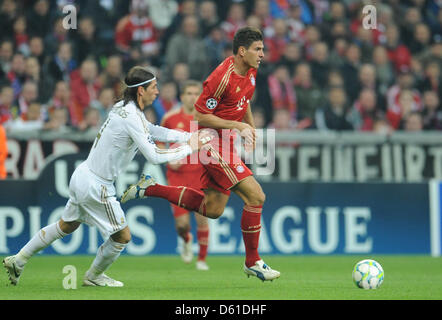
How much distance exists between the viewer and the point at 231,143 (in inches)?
364

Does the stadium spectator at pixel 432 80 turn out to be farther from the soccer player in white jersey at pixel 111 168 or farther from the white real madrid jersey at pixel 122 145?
the white real madrid jersey at pixel 122 145

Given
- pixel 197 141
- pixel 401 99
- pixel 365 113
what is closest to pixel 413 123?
pixel 365 113

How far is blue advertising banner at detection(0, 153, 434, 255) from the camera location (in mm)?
13234

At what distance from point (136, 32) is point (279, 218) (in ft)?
15.8

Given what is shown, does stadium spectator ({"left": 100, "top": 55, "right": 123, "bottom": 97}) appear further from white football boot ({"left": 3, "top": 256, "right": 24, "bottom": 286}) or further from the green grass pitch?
white football boot ({"left": 3, "top": 256, "right": 24, "bottom": 286})

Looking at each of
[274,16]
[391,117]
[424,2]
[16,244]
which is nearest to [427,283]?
[16,244]

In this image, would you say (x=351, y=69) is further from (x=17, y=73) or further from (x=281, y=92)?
(x=17, y=73)

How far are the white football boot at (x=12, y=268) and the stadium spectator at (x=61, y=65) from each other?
7175 millimetres

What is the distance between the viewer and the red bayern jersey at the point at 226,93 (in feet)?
29.2

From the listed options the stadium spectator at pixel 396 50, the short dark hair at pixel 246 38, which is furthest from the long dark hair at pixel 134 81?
the stadium spectator at pixel 396 50

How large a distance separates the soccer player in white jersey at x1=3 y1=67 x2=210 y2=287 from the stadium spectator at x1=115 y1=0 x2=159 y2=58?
7880 millimetres

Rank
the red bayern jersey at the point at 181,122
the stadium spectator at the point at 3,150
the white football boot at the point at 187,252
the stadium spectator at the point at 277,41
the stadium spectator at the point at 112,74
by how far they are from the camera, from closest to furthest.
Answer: the red bayern jersey at the point at 181,122
the white football boot at the point at 187,252
the stadium spectator at the point at 3,150
the stadium spectator at the point at 112,74
the stadium spectator at the point at 277,41

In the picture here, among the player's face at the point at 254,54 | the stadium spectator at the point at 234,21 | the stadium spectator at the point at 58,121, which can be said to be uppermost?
the stadium spectator at the point at 234,21

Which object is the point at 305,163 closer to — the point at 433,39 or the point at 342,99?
the point at 342,99
